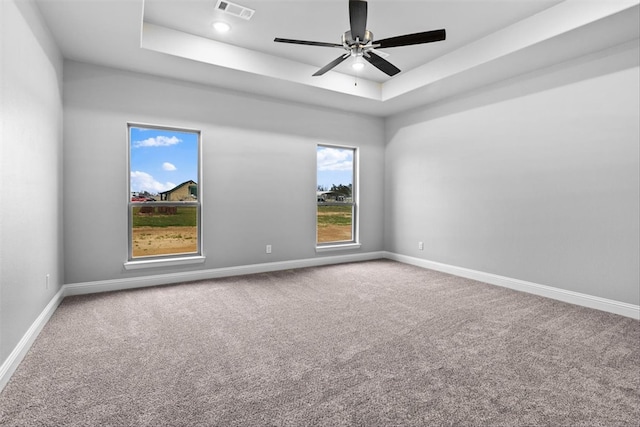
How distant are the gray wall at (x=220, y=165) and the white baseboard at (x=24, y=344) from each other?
0.83 meters

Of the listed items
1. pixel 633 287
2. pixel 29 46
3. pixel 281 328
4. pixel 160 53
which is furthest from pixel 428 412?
pixel 160 53

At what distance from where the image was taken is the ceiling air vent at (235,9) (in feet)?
10.2

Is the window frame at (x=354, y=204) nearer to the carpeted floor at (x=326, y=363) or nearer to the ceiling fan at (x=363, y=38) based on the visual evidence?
the carpeted floor at (x=326, y=363)

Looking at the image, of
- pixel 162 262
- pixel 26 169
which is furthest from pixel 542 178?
pixel 26 169

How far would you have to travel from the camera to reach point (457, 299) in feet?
12.0

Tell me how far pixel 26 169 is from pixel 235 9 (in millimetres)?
2260

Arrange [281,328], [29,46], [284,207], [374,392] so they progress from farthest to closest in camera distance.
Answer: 1. [284,207]
2. [281,328]
3. [29,46]
4. [374,392]

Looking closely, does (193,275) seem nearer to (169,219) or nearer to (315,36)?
(169,219)

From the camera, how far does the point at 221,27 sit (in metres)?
3.50

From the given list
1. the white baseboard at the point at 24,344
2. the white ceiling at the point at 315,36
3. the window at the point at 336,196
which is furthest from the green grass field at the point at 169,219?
the window at the point at 336,196

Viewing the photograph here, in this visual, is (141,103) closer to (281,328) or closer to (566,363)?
(281,328)

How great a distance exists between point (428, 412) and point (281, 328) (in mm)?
1428

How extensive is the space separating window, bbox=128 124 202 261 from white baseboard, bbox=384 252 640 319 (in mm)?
3603

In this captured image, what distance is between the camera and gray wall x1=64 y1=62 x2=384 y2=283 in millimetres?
3783
